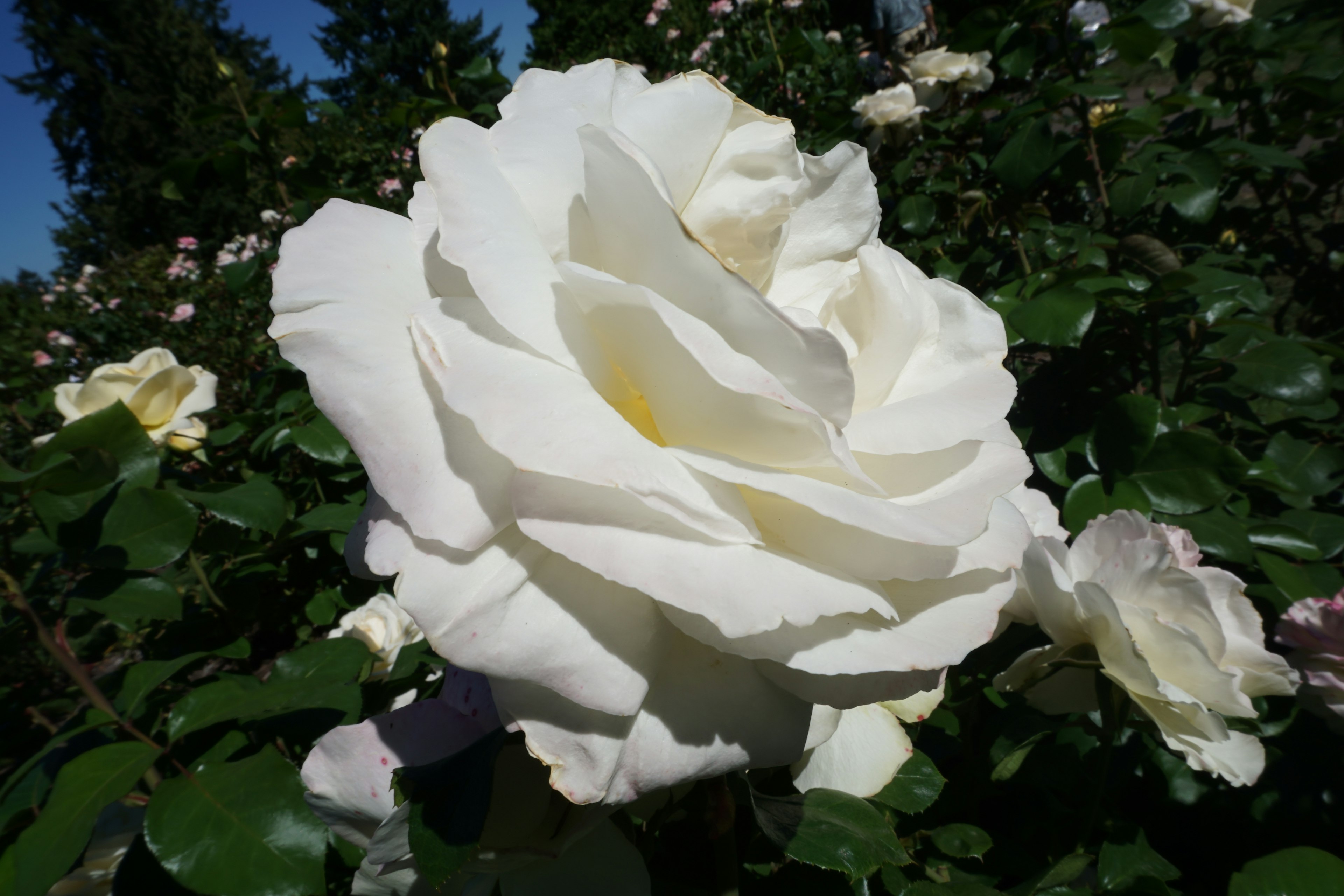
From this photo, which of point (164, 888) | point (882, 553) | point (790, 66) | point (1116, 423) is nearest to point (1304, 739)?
point (1116, 423)

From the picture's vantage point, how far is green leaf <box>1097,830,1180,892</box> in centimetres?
62

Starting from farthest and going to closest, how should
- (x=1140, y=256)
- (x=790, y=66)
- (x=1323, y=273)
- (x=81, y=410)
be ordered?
(x=790, y=66) → (x=1323, y=273) → (x=81, y=410) → (x=1140, y=256)

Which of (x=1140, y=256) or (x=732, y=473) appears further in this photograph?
(x=1140, y=256)

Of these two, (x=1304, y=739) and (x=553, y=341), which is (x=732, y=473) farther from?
(x=1304, y=739)

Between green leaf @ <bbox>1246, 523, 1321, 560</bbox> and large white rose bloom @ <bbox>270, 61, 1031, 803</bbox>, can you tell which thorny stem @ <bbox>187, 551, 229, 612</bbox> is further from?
green leaf @ <bbox>1246, 523, 1321, 560</bbox>

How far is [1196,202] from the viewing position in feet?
4.03

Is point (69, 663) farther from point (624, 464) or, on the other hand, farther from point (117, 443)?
point (624, 464)

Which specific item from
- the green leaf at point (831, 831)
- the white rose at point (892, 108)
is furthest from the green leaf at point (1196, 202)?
the green leaf at point (831, 831)

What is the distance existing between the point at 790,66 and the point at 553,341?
225cm

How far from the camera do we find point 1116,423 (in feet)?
3.36

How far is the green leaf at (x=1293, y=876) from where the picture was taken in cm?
55

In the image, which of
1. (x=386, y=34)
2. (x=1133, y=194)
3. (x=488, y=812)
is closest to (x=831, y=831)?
(x=488, y=812)

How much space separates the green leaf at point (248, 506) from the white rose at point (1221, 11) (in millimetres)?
2093

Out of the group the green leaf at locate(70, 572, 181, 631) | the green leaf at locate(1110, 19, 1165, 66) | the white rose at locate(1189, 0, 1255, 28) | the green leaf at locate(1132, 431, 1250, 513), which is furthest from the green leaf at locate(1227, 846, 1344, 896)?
the white rose at locate(1189, 0, 1255, 28)
